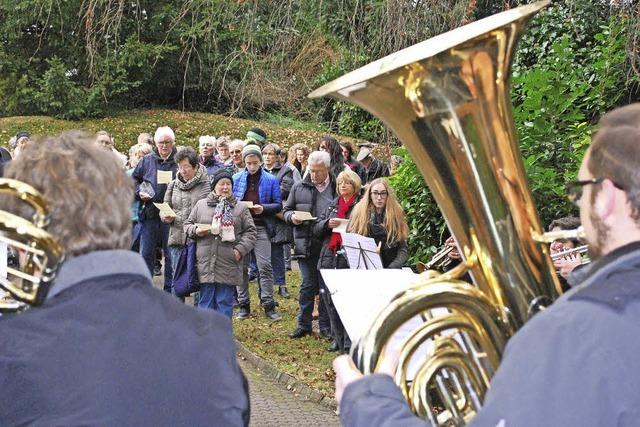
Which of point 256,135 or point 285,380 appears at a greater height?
point 256,135

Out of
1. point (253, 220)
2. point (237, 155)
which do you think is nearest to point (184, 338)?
point (253, 220)

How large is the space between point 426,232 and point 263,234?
6.53ft

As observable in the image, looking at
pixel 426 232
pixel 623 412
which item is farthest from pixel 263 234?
pixel 623 412

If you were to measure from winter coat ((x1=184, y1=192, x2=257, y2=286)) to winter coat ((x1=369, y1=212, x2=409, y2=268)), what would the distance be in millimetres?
1119

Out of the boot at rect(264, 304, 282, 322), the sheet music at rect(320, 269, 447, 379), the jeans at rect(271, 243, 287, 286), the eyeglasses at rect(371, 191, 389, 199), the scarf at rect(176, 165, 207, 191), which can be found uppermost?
the eyeglasses at rect(371, 191, 389, 199)

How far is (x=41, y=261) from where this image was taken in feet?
7.05

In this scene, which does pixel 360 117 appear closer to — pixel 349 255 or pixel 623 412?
pixel 349 255

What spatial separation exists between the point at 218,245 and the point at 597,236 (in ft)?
21.1

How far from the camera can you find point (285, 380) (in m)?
7.92

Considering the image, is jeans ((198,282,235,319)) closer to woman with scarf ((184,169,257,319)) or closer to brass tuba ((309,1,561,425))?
woman with scarf ((184,169,257,319))

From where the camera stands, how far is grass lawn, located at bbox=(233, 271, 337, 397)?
309 inches

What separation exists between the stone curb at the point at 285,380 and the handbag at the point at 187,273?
2.63 ft

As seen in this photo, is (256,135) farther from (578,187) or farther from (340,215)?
(578,187)

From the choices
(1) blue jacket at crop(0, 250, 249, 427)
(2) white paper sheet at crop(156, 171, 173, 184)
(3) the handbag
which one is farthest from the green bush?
(1) blue jacket at crop(0, 250, 249, 427)
